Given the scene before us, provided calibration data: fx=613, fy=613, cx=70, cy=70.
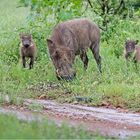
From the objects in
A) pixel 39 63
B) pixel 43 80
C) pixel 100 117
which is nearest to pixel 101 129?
pixel 100 117

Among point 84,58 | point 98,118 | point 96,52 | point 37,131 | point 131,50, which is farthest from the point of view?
point 131,50

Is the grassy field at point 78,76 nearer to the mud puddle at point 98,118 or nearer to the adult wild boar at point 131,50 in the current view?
the adult wild boar at point 131,50

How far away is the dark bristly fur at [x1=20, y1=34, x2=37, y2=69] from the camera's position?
16.9 meters

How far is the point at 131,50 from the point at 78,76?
101 inches

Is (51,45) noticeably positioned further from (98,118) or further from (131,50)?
(98,118)

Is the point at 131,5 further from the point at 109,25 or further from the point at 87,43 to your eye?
the point at 87,43

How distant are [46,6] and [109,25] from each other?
2.45 meters

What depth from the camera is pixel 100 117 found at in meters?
10.9

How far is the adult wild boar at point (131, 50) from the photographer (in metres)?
17.1

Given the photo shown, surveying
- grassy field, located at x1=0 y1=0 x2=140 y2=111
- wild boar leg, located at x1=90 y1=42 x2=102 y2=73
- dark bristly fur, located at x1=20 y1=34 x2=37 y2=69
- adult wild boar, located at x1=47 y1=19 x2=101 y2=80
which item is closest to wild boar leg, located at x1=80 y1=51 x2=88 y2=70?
adult wild boar, located at x1=47 y1=19 x2=101 y2=80

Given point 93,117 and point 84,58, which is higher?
point 93,117

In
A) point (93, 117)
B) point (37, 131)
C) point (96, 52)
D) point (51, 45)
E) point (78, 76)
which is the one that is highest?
point (37, 131)

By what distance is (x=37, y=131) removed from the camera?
788 cm

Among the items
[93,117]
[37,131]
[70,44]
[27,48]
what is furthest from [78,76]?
[37,131]
